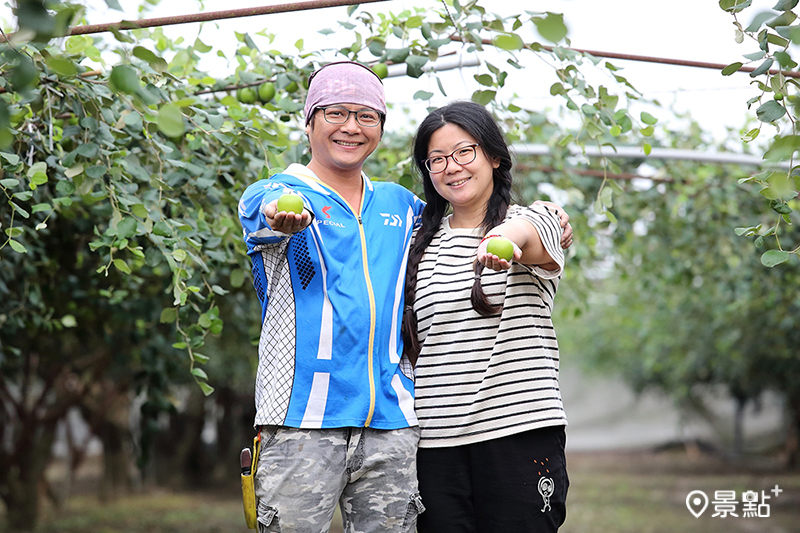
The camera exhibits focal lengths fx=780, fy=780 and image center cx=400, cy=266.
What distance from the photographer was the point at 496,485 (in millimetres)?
1964

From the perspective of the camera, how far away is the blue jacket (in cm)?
188

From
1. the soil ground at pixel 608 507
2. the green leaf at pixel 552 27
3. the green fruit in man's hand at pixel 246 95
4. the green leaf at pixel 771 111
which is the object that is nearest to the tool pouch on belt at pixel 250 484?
the green leaf at pixel 552 27

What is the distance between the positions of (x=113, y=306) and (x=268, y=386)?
229 centimetres

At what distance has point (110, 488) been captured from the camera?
1118cm

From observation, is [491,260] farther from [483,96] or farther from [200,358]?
[200,358]

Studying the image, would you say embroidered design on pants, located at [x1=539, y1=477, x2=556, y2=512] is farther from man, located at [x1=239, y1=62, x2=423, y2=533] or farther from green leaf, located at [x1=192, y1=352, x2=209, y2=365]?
green leaf, located at [x1=192, y1=352, x2=209, y2=365]

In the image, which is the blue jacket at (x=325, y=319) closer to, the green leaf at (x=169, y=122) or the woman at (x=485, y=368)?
the woman at (x=485, y=368)

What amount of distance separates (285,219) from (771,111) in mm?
1154

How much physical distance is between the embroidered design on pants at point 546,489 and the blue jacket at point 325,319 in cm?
36

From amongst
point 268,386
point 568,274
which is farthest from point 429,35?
point 568,274

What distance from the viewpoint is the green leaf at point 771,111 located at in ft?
5.95

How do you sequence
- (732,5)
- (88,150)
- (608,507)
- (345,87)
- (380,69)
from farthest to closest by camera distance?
(608,507) < (380,69) < (88,150) < (345,87) < (732,5)

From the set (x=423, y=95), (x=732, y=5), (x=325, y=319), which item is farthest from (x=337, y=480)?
(x=732, y=5)

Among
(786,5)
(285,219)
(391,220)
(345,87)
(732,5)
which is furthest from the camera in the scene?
(391,220)
